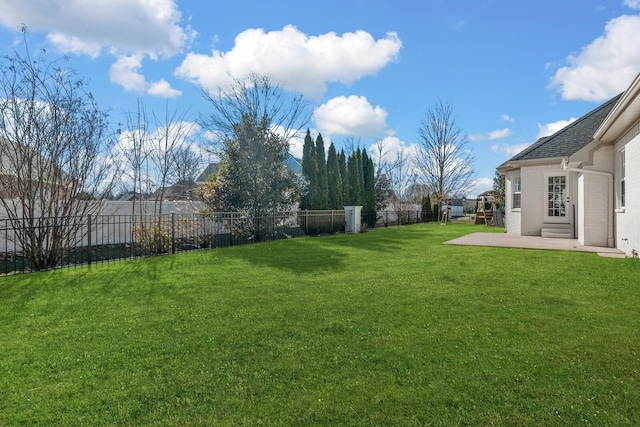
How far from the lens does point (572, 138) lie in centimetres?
1268

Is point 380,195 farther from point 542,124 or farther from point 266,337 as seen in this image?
point 266,337

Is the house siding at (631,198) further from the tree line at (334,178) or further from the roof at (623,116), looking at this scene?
the tree line at (334,178)

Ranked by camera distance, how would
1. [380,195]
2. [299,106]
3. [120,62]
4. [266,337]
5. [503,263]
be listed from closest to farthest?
[266,337] → [503,263] → [120,62] → [299,106] → [380,195]

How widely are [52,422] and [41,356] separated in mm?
1283

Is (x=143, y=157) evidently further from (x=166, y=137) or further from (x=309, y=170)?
(x=309, y=170)

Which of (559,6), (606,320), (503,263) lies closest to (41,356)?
(606,320)

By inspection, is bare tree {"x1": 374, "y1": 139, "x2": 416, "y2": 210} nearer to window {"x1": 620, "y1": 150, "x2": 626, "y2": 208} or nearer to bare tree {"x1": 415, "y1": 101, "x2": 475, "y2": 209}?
bare tree {"x1": 415, "y1": 101, "x2": 475, "y2": 209}

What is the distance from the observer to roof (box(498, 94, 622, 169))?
12.2m

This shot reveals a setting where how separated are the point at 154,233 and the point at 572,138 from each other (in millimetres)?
14028

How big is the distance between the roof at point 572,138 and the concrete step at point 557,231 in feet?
7.97

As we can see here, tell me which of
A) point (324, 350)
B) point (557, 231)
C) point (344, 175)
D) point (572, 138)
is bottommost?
point (324, 350)

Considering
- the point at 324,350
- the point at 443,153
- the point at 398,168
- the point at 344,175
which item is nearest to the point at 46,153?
the point at 324,350

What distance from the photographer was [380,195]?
26.6 m

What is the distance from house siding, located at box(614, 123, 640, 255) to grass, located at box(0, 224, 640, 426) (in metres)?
2.54
